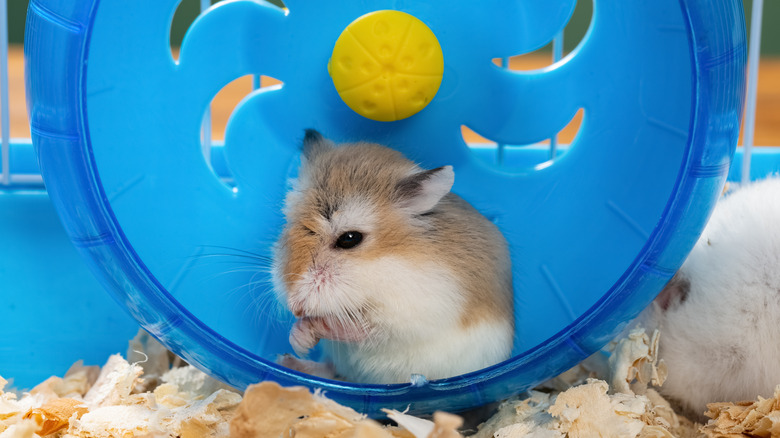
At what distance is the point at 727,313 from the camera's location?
1300mm

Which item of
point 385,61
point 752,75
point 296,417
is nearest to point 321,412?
point 296,417

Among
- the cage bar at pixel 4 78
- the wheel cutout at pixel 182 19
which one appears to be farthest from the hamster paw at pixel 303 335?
the wheel cutout at pixel 182 19

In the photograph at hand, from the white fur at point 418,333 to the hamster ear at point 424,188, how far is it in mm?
106

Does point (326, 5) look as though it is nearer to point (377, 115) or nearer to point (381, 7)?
point (381, 7)

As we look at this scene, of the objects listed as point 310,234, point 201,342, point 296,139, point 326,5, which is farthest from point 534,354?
point 326,5

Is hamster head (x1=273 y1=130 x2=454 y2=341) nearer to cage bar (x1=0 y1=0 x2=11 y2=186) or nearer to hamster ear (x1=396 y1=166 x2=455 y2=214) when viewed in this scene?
hamster ear (x1=396 y1=166 x2=455 y2=214)

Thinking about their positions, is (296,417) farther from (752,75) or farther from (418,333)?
(752,75)

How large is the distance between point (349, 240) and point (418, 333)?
21 centimetres

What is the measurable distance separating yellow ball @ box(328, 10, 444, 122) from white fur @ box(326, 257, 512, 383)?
1.07 ft

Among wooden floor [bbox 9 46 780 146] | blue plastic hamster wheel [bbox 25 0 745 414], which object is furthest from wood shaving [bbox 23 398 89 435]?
wooden floor [bbox 9 46 780 146]

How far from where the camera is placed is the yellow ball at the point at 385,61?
1299 mm

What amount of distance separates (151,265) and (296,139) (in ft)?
1.23

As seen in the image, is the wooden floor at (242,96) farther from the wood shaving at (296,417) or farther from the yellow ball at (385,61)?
the wood shaving at (296,417)

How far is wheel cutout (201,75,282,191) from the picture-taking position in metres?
1.55
